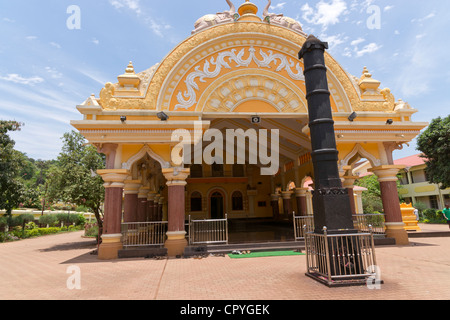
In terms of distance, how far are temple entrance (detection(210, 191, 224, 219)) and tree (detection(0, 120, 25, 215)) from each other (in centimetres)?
1423

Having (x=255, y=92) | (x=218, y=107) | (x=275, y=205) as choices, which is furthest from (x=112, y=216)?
(x=275, y=205)

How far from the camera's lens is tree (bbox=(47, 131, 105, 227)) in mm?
14164

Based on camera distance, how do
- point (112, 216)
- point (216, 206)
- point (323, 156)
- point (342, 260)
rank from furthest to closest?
point (216, 206) < point (112, 216) < point (323, 156) < point (342, 260)

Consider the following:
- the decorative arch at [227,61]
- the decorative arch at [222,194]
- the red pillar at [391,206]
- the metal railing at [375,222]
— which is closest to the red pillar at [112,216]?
the decorative arch at [227,61]

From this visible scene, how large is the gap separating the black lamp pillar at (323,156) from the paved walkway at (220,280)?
1283mm

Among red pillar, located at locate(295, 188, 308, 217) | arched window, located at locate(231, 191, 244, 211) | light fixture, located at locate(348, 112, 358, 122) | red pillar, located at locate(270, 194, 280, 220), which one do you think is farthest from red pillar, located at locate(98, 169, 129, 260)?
arched window, located at locate(231, 191, 244, 211)

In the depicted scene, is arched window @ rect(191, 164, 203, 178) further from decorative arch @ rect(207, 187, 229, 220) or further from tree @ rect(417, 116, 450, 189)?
tree @ rect(417, 116, 450, 189)

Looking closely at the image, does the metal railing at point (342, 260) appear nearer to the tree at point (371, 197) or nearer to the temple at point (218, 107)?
the temple at point (218, 107)

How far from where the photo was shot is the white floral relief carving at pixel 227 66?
33.0ft

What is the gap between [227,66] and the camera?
406 inches

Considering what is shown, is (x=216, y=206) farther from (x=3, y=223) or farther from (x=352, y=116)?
(x=3, y=223)

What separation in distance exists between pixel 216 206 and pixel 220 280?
670 inches

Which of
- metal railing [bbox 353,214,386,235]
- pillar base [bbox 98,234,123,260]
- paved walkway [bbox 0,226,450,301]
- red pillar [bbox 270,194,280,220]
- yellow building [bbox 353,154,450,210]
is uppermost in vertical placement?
yellow building [bbox 353,154,450,210]
